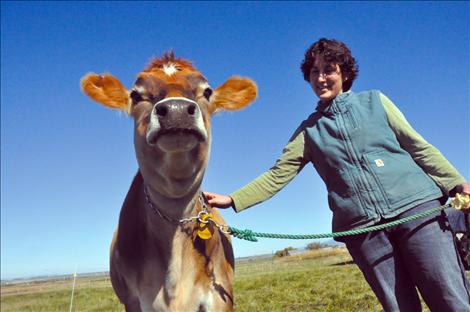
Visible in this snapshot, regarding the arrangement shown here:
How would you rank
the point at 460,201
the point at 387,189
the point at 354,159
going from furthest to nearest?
1. the point at 354,159
2. the point at 387,189
3. the point at 460,201

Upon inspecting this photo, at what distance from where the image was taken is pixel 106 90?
165 inches

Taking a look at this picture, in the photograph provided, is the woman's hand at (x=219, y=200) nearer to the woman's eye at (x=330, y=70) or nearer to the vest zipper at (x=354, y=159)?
the vest zipper at (x=354, y=159)

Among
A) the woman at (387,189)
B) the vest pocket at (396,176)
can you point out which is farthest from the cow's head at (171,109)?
the vest pocket at (396,176)

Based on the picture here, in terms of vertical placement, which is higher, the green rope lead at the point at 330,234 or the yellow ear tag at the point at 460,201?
the yellow ear tag at the point at 460,201

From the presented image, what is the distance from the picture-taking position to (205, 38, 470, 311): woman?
3227 mm

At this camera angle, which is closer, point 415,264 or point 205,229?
point 415,264

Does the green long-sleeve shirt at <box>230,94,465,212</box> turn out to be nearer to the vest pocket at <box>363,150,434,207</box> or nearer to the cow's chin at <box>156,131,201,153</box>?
the vest pocket at <box>363,150,434,207</box>

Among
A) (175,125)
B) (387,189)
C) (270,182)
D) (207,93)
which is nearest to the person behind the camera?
(175,125)

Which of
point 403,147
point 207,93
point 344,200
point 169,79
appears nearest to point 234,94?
point 207,93

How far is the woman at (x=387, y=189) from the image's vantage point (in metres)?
3.23

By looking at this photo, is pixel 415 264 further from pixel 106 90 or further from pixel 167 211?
pixel 106 90

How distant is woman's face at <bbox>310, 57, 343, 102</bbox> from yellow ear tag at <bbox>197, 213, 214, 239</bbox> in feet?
4.83

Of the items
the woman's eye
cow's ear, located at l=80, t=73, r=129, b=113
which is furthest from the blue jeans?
cow's ear, located at l=80, t=73, r=129, b=113

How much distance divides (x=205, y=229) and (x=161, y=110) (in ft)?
3.99
